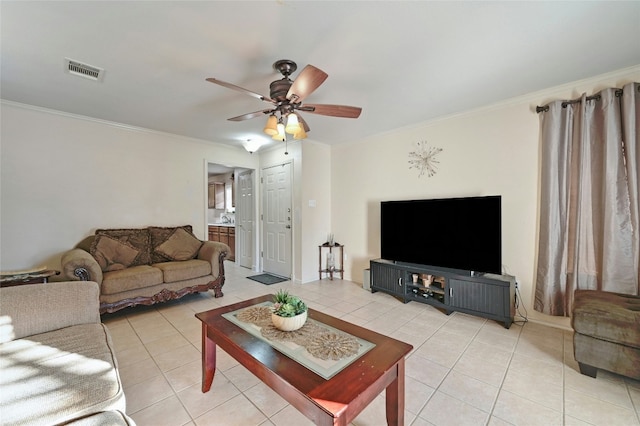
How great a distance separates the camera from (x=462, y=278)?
287 centimetres

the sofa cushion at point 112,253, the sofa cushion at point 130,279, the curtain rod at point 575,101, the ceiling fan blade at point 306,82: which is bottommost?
the sofa cushion at point 130,279

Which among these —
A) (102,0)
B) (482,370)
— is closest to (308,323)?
(482,370)

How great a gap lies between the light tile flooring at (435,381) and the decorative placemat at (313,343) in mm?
495

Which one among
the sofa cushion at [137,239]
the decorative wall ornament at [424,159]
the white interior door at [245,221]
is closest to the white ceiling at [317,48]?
the decorative wall ornament at [424,159]

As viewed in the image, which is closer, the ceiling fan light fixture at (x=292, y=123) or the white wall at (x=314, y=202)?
the ceiling fan light fixture at (x=292, y=123)

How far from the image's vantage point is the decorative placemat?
1222mm

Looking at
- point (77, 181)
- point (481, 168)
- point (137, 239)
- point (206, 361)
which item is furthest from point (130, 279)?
point (481, 168)

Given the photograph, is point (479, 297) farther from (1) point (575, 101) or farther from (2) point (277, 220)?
(2) point (277, 220)

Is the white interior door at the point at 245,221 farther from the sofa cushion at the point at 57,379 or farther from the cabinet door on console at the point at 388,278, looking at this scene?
the sofa cushion at the point at 57,379

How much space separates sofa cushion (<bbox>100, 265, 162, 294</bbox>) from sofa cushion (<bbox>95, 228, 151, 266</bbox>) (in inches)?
8.1

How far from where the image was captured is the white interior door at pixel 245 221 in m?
5.28

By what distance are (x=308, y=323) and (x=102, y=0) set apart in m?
2.26

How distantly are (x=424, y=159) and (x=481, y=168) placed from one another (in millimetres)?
702

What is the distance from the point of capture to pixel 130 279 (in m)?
2.86
